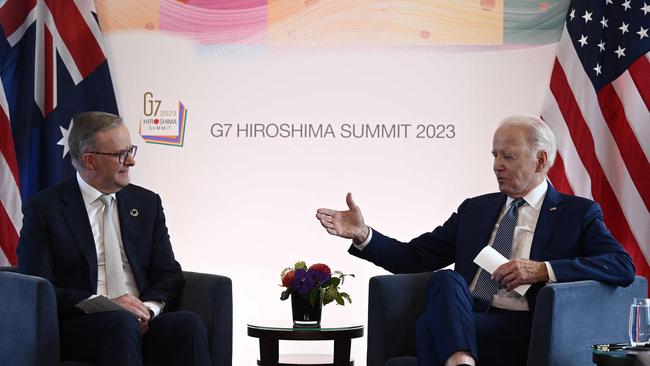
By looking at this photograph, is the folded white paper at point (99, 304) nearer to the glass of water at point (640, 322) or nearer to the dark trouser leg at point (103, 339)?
the dark trouser leg at point (103, 339)

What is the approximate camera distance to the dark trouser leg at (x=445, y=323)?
343cm

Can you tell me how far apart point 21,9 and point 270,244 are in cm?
205

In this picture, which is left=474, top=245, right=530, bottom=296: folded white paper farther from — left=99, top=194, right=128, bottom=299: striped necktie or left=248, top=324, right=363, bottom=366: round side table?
left=99, top=194, right=128, bottom=299: striped necktie

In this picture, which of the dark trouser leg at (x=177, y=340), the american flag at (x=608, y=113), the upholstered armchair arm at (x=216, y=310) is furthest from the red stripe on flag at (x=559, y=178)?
the dark trouser leg at (x=177, y=340)

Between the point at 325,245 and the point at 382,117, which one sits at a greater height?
the point at 382,117

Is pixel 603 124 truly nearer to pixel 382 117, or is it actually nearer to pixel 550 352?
pixel 382 117

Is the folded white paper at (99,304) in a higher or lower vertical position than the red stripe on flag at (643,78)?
lower

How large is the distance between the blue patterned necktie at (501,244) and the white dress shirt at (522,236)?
0.02 metres

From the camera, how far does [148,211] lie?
4070 millimetres

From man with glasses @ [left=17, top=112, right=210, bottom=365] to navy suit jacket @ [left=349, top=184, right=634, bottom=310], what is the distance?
0.88 meters

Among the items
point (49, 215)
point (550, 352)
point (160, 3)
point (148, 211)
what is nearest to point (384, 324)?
point (550, 352)

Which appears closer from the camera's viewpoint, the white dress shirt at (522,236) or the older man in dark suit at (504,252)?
the older man in dark suit at (504,252)

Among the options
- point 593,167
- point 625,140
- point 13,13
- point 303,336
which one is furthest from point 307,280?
point 13,13

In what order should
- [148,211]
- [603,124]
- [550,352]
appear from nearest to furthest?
[550,352]
[148,211]
[603,124]
